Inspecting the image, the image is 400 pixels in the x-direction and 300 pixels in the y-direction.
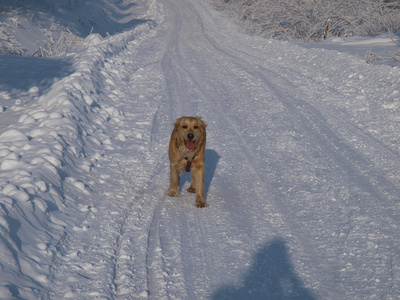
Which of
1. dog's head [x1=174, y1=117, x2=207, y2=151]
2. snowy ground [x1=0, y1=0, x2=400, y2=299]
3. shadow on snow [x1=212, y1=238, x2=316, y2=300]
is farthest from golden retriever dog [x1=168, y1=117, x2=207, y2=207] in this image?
shadow on snow [x1=212, y1=238, x2=316, y2=300]

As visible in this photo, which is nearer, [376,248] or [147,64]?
[376,248]

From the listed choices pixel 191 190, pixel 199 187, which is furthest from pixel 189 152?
pixel 191 190

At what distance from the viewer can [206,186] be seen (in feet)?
18.9

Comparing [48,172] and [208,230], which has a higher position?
[48,172]

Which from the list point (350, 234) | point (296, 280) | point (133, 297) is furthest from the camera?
point (350, 234)

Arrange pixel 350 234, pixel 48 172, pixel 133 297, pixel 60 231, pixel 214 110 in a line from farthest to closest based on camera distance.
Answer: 1. pixel 214 110
2. pixel 48 172
3. pixel 350 234
4. pixel 60 231
5. pixel 133 297

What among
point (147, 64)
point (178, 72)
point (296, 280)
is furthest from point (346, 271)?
point (147, 64)

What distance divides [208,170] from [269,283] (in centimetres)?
290

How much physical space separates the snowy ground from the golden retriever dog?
24cm

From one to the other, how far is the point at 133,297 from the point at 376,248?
2494 millimetres

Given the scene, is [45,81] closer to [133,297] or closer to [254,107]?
[254,107]

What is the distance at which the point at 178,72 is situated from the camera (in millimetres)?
12461

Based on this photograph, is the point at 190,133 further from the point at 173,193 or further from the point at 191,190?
the point at 191,190

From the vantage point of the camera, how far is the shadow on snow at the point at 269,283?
3.36m
